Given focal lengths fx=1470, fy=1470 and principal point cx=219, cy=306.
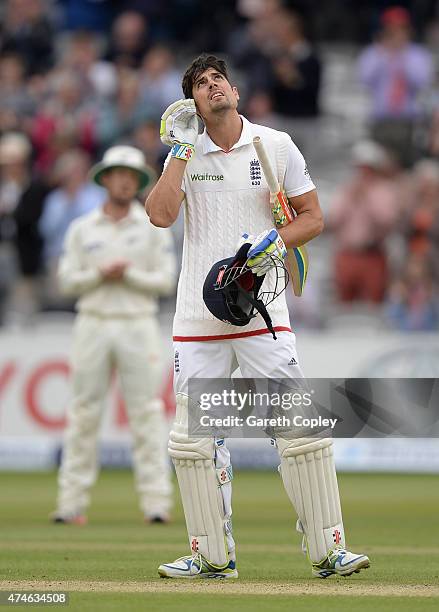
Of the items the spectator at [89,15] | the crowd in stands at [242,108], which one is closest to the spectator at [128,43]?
the crowd in stands at [242,108]

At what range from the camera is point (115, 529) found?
30.3 feet

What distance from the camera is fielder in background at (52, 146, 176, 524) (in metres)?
9.91

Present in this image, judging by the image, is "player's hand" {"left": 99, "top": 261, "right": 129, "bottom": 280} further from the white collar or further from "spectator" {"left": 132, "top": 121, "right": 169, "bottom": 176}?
"spectator" {"left": 132, "top": 121, "right": 169, "bottom": 176}

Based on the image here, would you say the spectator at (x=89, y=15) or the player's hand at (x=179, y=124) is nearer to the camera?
the player's hand at (x=179, y=124)

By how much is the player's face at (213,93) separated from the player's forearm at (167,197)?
10.5 inches

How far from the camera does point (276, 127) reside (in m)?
16.6

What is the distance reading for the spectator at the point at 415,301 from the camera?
14.0 metres

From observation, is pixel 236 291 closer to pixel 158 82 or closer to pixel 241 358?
pixel 241 358

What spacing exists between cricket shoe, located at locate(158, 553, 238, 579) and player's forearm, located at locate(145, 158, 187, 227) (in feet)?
4.75

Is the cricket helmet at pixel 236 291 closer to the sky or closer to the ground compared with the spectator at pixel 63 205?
closer to the ground

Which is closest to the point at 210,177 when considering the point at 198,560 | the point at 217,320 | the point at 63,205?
the point at 217,320

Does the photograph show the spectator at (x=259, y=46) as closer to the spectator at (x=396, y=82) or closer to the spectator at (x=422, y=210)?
the spectator at (x=396, y=82)

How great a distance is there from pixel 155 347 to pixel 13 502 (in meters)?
1.88

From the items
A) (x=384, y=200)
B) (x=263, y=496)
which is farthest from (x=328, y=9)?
(x=263, y=496)
